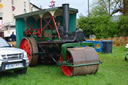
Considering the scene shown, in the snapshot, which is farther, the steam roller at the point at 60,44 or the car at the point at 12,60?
the steam roller at the point at 60,44

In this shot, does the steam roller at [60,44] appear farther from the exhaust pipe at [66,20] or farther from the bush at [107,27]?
the bush at [107,27]

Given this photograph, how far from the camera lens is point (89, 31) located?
1030 inches

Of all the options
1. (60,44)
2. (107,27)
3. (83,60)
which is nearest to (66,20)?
(60,44)

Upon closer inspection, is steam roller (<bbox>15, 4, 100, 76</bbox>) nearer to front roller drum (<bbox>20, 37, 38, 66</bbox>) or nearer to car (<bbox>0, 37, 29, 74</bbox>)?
front roller drum (<bbox>20, 37, 38, 66</bbox>)

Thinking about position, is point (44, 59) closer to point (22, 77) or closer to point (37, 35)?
point (37, 35)

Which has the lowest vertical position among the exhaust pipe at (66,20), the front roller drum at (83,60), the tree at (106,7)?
the front roller drum at (83,60)

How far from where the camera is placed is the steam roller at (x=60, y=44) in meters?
6.33

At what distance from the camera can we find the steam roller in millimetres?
6328

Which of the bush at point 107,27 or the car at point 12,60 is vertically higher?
the bush at point 107,27

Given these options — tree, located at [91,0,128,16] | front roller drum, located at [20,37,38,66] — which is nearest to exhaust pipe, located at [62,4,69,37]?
front roller drum, located at [20,37,38,66]

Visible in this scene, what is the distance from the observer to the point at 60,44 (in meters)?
7.29

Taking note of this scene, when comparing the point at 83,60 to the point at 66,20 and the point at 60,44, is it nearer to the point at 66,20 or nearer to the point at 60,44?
the point at 60,44

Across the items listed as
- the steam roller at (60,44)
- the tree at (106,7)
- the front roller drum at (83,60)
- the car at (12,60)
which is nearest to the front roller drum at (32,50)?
the steam roller at (60,44)

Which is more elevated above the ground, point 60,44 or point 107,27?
point 107,27
